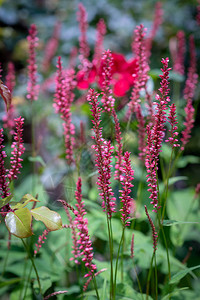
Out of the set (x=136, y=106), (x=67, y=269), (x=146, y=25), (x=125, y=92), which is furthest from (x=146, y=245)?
(x=146, y=25)

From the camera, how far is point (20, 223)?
0.53 metres

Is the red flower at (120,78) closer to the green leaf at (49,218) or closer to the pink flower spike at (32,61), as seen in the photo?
the pink flower spike at (32,61)

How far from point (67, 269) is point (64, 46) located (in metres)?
1.80

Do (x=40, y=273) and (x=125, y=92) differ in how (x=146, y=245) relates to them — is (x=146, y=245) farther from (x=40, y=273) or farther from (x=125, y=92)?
(x=125, y=92)

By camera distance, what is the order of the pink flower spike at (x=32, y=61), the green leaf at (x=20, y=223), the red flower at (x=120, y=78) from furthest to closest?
the red flower at (x=120, y=78) → the pink flower spike at (x=32, y=61) → the green leaf at (x=20, y=223)

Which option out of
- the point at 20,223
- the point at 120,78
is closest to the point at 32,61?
the point at 120,78

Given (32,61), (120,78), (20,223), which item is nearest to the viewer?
(20,223)

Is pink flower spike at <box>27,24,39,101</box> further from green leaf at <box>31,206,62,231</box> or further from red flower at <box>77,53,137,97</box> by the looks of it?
green leaf at <box>31,206,62,231</box>

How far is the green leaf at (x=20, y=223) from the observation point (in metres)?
0.52

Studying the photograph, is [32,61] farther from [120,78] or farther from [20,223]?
[20,223]

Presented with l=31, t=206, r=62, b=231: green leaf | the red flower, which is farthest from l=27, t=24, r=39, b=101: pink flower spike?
l=31, t=206, r=62, b=231: green leaf

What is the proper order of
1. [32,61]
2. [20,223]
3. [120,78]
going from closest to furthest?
[20,223] < [32,61] < [120,78]

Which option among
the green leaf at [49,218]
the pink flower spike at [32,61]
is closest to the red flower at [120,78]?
the pink flower spike at [32,61]

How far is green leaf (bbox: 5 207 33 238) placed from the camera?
52 centimetres
